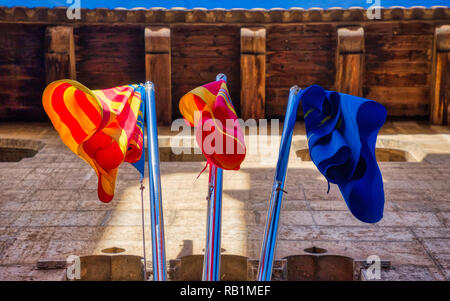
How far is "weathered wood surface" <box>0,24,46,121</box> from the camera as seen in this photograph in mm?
9758

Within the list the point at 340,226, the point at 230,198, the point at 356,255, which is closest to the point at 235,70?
the point at 230,198

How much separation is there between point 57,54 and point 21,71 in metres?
0.92

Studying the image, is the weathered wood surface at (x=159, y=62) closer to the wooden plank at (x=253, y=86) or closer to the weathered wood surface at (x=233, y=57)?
the weathered wood surface at (x=233, y=57)

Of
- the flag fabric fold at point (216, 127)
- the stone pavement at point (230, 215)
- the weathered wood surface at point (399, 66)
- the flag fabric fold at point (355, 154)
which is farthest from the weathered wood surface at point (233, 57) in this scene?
the flag fabric fold at point (355, 154)

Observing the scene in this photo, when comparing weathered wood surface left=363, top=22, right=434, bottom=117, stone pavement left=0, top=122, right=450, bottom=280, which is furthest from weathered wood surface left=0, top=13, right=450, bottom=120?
stone pavement left=0, top=122, right=450, bottom=280

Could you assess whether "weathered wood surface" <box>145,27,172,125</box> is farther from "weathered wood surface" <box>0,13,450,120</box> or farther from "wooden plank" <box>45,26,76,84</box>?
"wooden plank" <box>45,26,76,84</box>

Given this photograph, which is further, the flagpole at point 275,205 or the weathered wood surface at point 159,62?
the weathered wood surface at point 159,62

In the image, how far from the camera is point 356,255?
13.4 feet

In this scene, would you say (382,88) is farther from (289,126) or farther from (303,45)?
(289,126)

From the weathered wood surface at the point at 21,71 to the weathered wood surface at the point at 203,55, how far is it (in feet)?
7.29

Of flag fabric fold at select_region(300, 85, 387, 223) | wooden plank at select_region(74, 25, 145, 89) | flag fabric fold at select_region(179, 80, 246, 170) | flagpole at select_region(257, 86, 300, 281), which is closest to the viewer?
flag fabric fold at select_region(300, 85, 387, 223)

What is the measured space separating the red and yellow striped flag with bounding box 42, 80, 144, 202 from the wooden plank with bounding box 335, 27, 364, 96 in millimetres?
7546

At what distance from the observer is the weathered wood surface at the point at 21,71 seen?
9.76 meters

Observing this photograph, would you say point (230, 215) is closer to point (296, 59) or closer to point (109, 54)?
point (296, 59)
